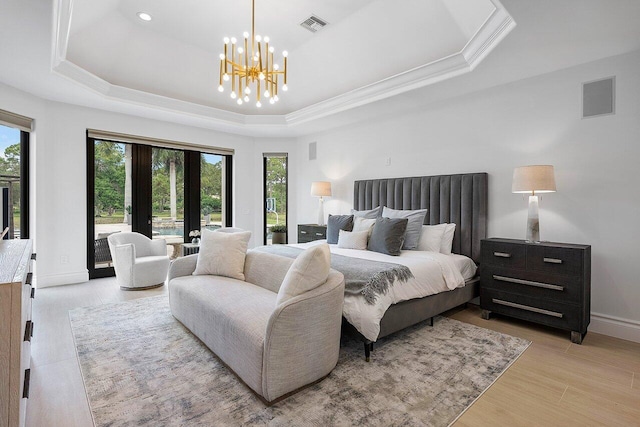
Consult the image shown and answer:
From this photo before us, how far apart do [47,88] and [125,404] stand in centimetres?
398

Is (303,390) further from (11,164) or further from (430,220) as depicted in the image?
(11,164)

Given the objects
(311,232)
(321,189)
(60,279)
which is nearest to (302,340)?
(311,232)

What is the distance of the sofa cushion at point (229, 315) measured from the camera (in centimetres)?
192

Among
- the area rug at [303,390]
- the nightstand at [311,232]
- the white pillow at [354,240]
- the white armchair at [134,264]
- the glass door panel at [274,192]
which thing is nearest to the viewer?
the area rug at [303,390]

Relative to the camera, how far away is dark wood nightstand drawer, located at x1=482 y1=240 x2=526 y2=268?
10.1 ft

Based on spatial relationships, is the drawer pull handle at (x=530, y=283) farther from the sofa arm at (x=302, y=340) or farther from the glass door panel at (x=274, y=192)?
the glass door panel at (x=274, y=192)

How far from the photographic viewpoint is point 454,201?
12.9 feet

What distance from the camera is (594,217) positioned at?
305cm

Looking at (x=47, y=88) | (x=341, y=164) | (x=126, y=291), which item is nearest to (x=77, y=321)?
(x=126, y=291)

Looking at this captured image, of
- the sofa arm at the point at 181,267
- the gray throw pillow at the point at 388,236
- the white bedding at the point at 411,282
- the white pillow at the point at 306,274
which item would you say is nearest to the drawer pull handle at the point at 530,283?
the white bedding at the point at 411,282

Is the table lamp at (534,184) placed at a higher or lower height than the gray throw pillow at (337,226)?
higher

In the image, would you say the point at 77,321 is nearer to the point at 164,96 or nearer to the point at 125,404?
the point at 125,404

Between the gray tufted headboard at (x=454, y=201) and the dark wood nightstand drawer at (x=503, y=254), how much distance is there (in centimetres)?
43

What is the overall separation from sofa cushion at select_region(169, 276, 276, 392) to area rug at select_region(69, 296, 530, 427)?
0.51 ft
